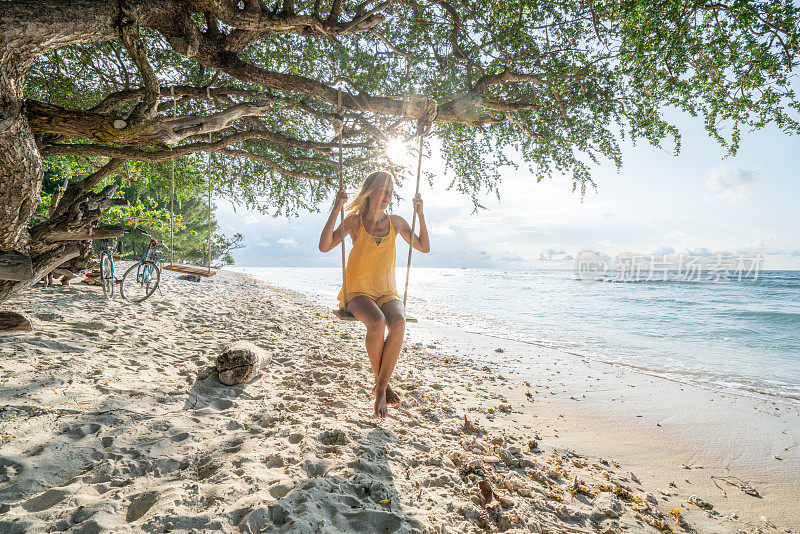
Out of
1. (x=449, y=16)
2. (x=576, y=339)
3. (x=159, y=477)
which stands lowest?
(x=576, y=339)

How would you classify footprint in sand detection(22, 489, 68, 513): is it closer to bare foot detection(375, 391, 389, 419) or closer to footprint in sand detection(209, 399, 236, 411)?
footprint in sand detection(209, 399, 236, 411)

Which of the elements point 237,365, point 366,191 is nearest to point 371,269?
point 366,191

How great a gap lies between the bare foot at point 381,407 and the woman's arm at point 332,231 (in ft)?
5.80

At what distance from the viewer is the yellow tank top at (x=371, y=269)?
391 centimetres

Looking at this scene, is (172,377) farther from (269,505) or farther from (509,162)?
(509,162)

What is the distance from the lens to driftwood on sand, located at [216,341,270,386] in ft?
14.0

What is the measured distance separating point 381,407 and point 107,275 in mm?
8389

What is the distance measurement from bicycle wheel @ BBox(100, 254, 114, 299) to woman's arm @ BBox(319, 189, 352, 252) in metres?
7.02

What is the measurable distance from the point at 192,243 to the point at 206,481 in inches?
1229

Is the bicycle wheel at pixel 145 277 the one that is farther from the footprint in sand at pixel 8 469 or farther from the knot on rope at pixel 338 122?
the footprint in sand at pixel 8 469

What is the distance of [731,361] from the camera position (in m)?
9.43

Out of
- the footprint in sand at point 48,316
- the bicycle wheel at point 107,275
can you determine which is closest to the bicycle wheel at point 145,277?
the bicycle wheel at point 107,275

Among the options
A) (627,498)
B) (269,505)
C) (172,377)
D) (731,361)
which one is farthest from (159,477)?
(731,361)

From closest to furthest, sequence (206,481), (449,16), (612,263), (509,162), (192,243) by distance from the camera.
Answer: (206,481) < (449,16) < (509,162) < (192,243) < (612,263)
